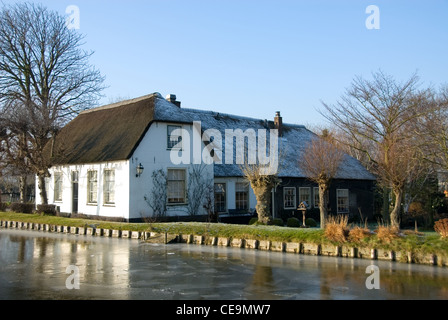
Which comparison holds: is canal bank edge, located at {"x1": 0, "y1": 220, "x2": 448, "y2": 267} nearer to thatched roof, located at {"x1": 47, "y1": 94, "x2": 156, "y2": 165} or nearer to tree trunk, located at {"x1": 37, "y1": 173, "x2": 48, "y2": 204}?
thatched roof, located at {"x1": 47, "y1": 94, "x2": 156, "y2": 165}

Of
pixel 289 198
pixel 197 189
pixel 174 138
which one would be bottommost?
pixel 289 198

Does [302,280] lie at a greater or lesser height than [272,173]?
lesser

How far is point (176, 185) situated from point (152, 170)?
1.76 m

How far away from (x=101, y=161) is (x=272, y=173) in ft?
31.7

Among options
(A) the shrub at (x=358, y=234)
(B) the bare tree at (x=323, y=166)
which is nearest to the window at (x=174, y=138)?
(B) the bare tree at (x=323, y=166)

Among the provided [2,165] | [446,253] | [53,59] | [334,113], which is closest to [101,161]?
[2,165]

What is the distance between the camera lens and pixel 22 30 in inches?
1276

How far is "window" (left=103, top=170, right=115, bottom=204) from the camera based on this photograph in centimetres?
2303

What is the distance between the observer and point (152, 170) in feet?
74.2

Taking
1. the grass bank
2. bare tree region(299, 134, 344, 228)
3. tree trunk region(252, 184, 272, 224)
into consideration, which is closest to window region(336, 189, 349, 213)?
bare tree region(299, 134, 344, 228)

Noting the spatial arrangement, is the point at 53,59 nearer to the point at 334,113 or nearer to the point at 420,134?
the point at 334,113

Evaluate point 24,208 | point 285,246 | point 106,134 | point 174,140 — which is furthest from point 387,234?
point 24,208

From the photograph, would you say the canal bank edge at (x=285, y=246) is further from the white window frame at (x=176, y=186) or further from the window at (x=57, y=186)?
the window at (x=57, y=186)

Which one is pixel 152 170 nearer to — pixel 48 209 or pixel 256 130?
pixel 48 209
